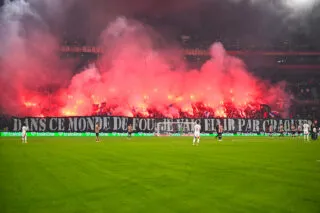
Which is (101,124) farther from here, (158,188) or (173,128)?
(158,188)

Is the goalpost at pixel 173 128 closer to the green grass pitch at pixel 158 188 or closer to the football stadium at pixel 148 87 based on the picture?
the football stadium at pixel 148 87

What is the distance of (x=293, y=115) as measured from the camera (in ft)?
262

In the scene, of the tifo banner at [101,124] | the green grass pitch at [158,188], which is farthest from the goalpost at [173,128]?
the green grass pitch at [158,188]

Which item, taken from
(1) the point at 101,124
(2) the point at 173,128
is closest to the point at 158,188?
(1) the point at 101,124

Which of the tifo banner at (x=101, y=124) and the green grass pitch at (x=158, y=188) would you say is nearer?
the green grass pitch at (x=158, y=188)

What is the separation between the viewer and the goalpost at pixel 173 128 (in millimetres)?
A: 60250

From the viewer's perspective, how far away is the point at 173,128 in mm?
60906

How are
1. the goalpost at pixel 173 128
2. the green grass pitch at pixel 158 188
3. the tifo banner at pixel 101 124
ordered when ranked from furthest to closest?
1. the goalpost at pixel 173 128
2. the tifo banner at pixel 101 124
3. the green grass pitch at pixel 158 188

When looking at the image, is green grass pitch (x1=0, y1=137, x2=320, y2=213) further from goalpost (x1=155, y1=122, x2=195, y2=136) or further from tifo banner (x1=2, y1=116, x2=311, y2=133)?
goalpost (x1=155, y1=122, x2=195, y2=136)

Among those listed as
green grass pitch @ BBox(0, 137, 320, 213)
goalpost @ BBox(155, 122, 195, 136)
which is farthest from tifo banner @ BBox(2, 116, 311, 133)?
green grass pitch @ BBox(0, 137, 320, 213)

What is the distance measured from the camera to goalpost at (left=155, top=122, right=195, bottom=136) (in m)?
60.2

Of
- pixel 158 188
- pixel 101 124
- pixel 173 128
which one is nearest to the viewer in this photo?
pixel 158 188

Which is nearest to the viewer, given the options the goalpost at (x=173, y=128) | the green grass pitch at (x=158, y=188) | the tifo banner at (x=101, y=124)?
the green grass pitch at (x=158, y=188)

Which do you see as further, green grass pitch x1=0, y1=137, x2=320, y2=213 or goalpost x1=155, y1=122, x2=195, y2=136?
goalpost x1=155, y1=122, x2=195, y2=136
